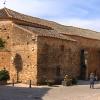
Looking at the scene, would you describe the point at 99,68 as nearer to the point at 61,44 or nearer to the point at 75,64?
the point at 75,64

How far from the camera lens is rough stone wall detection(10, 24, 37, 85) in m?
32.2

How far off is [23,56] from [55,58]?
123 inches

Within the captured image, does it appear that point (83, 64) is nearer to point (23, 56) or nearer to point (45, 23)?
point (45, 23)

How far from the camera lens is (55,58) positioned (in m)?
33.9

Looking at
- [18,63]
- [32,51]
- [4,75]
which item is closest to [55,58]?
[32,51]

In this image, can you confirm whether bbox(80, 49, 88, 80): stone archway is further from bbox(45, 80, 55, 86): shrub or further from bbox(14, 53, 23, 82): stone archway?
bbox(14, 53, 23, 82): stone archway

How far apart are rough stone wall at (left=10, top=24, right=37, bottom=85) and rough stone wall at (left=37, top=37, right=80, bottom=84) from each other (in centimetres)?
56

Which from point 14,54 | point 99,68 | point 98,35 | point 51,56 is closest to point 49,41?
point 51,56

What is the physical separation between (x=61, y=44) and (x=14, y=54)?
15.8ft

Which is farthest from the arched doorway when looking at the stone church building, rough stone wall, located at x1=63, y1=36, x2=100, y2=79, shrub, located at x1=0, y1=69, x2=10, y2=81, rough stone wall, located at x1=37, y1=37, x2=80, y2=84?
shrub, located at x1=0, y1=69, x2=10, y2=81

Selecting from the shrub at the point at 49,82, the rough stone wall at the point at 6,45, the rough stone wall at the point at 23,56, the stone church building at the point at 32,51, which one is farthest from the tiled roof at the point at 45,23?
the shrub at the point at 49,82

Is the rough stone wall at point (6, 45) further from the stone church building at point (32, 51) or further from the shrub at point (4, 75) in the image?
the shrub at point (4, 75)

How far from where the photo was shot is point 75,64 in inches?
1487

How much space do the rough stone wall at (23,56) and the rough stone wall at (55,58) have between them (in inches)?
22.2
